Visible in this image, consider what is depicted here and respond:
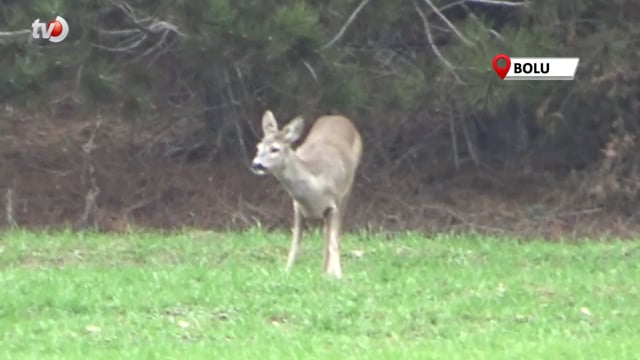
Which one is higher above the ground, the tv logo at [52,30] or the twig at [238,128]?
the tv logo at [52,30]

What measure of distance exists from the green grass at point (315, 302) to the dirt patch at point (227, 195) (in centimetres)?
382

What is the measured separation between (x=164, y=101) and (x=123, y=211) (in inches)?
65.7

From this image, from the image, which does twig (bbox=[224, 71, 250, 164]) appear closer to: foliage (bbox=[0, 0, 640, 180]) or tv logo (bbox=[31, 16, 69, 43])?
foliage (bbox=[0, 0, 640, 180])

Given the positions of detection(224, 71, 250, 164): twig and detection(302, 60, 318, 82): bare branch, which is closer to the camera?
detection(302, 60, 318, 82): bare branch

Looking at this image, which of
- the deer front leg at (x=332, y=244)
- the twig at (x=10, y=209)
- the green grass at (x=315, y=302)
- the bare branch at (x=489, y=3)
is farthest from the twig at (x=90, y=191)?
the deer front leg at (x=332, y=244)

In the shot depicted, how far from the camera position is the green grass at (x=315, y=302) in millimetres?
11758

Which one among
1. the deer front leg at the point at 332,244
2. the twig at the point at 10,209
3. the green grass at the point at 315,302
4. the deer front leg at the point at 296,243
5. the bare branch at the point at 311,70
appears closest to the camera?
the green grass at the point at 315,302

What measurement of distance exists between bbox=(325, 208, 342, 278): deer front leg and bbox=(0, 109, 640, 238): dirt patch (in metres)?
4.43

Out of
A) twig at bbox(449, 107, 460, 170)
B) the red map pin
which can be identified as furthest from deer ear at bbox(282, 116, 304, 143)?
twig at bbox(449, 107, 460, 170)

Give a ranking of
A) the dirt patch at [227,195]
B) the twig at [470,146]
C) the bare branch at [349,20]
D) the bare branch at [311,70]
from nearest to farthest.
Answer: the bare branch at [311,70] < the bare branch at [349,20] < the dirt patch at [227,195] < the twig at [470,146]

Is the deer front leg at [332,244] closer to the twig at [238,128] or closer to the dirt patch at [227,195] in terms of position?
the dirt patch at [227,195]

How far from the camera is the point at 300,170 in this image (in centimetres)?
1558

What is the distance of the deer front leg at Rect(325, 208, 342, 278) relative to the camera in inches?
584

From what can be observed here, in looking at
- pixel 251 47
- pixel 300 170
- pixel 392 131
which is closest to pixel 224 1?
pixel 251 47
